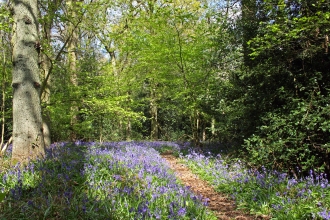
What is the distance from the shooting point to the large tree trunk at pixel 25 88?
4.62 m

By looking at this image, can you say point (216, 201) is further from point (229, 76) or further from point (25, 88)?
point (229, 76)

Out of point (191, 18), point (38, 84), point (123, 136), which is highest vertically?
point (191, 18)

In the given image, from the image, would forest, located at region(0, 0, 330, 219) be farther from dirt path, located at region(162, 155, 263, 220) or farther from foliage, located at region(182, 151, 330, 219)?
dirt path, located at region(162, 155, 263, 220)

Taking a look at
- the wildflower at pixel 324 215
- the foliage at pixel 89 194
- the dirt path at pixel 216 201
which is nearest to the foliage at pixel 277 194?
the wildflower at pixel 324 215

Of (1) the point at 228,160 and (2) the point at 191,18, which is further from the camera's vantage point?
(2) the point at 191,18

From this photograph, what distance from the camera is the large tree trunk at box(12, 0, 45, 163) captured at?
4625mm

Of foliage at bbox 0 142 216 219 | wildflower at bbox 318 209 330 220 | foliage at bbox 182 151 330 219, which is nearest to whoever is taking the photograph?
foliage at bbox 0 142 216 219

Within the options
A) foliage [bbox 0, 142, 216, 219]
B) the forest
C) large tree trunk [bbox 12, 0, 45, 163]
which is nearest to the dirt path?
foliage [bbox 0, 142, 216, 219]

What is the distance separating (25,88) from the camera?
4684 millimetres

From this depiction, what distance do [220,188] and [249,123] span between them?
2407 millimetres

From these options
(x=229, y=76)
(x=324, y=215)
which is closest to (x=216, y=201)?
(x=324, y=215)

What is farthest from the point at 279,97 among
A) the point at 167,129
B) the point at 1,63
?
the point at 167,129

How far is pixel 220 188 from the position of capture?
18.5ft

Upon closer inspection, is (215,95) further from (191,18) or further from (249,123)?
(191,18)
